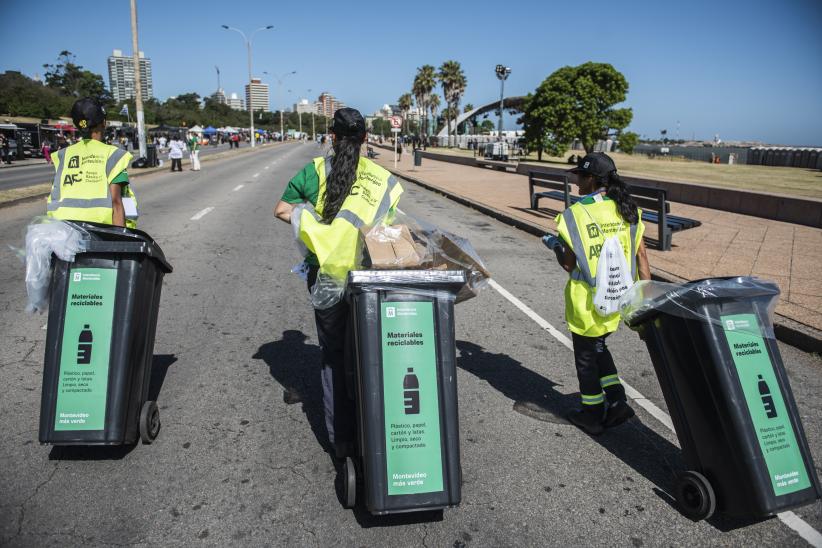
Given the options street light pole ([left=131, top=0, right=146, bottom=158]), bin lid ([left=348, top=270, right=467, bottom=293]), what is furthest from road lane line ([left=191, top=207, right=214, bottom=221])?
street light pole ([left=131, top=0, right=146, bottom=158])

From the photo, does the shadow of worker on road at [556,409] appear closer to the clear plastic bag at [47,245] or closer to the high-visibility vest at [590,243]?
the high-visibility vest at [590,243]

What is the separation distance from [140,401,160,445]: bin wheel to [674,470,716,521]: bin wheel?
2903 millimetres

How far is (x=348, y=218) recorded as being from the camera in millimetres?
2893

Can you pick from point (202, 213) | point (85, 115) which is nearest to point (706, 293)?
point (85, 115)

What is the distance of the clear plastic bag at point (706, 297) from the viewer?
2764 millimetres

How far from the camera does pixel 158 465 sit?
3.19 meters

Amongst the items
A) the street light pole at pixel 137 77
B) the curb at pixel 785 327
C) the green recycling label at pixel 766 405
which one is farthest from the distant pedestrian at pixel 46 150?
the green recycling label at pixel 766 405

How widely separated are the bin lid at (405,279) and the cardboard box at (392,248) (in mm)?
74

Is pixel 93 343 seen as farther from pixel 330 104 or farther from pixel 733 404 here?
pixel 330 104

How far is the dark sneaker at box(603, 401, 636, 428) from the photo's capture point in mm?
3590

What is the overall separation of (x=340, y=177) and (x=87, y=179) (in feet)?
5.83

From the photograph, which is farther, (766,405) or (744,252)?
(744,252)

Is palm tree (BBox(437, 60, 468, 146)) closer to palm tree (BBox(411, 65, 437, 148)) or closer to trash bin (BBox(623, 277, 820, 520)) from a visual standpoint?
palm tree (BBox(411, 65, 437, 148))

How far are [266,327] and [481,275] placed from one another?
3159 mm
